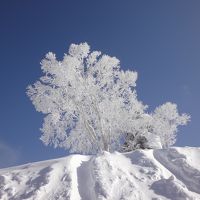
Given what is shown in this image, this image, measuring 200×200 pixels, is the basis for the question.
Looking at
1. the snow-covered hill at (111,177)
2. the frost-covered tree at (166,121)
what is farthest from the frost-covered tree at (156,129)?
the snow-covered hill at (111,177)

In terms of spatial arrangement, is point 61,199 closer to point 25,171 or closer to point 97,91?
point 25,171

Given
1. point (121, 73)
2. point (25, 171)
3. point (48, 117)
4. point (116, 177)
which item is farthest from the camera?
point (121, 73)

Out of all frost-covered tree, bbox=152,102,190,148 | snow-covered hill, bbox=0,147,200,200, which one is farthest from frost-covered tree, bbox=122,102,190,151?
snow-covered hill, bbox=0,147,200,200

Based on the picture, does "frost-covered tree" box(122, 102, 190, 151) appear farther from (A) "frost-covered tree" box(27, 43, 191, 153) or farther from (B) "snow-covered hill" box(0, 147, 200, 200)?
(B) "snow-covered hill" box(0, 147, 200, 200)

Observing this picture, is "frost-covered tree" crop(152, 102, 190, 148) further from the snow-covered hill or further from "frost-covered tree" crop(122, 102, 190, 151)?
the snow-covered hill

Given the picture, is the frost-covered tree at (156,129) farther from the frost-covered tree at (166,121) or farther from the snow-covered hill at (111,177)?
the snow-covered hill at (111,177)

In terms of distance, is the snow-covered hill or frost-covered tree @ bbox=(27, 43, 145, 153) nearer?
the snow-covered hill

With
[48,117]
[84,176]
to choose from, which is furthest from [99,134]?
[84,176]

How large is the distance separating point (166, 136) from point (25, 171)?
16.7 m

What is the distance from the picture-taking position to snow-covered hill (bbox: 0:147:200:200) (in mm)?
7828

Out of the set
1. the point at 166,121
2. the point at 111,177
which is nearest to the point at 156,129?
the point at 166,121

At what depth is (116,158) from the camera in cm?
1024

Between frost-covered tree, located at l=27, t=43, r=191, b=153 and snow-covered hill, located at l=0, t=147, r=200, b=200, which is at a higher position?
frost-covered tree, located at l=27, t=43, r=191, b=153

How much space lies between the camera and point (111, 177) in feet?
28.5
